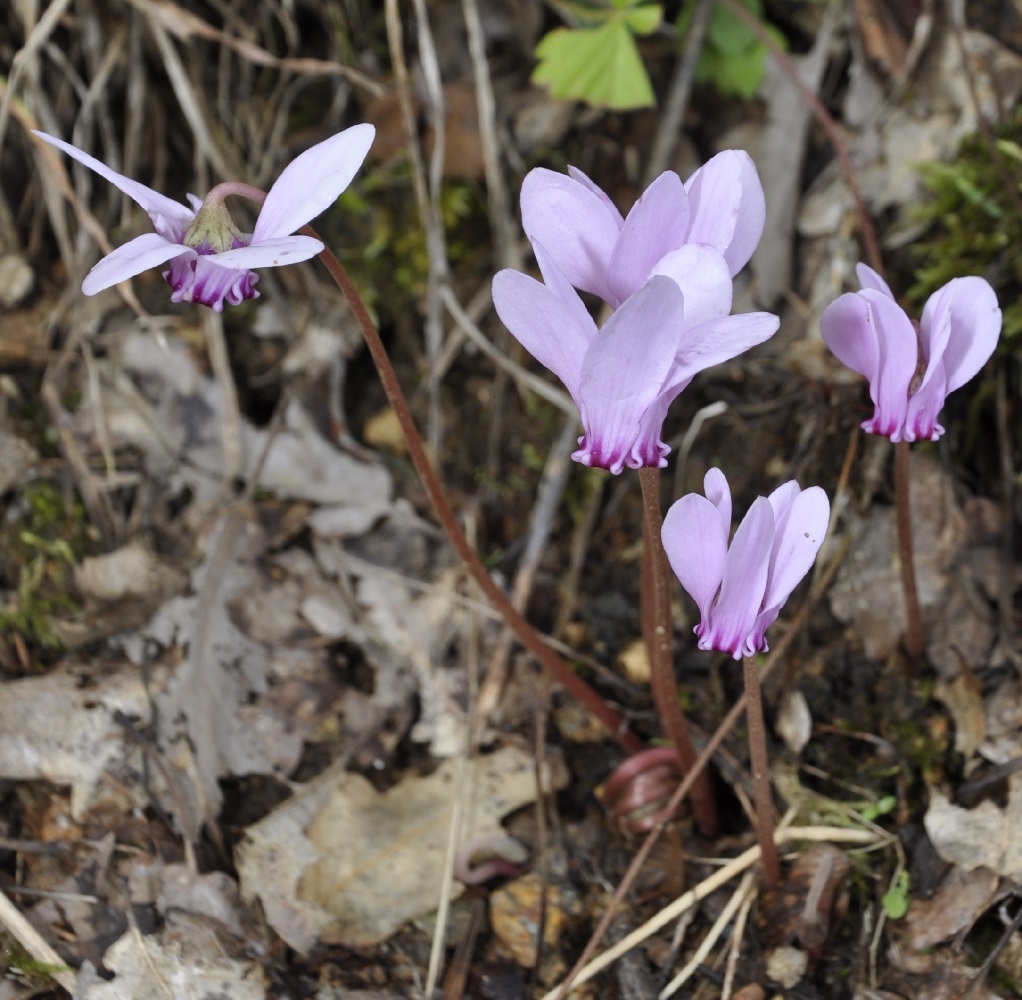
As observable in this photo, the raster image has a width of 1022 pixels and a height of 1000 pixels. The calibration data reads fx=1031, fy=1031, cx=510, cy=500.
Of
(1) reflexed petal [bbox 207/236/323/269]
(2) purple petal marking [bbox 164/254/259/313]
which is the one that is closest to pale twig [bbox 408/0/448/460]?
(2) purple petal marking [bbox 164/254/259/313]

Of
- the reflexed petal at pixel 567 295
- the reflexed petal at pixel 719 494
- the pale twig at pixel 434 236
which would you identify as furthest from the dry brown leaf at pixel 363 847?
the reflexed petal at pixel 567 295

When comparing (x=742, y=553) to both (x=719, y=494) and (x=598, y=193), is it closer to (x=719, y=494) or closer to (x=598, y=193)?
(x=719, y=494)

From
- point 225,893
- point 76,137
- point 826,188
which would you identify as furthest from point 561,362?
point 76,137

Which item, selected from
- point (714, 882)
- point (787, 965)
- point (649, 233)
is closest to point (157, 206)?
point (649, 233)

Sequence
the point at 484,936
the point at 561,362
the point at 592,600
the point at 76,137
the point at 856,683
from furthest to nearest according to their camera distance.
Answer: the point at 76,137
the point at 592,600
the point at 856,683
the point at 484,936
the point at 561,362

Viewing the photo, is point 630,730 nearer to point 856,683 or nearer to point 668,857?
point 668,857

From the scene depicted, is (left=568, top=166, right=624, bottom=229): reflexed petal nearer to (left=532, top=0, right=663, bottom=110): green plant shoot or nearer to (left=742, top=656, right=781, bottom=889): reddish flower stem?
(left=742, top=656, right=781, bottom=889): reddish flower stem
